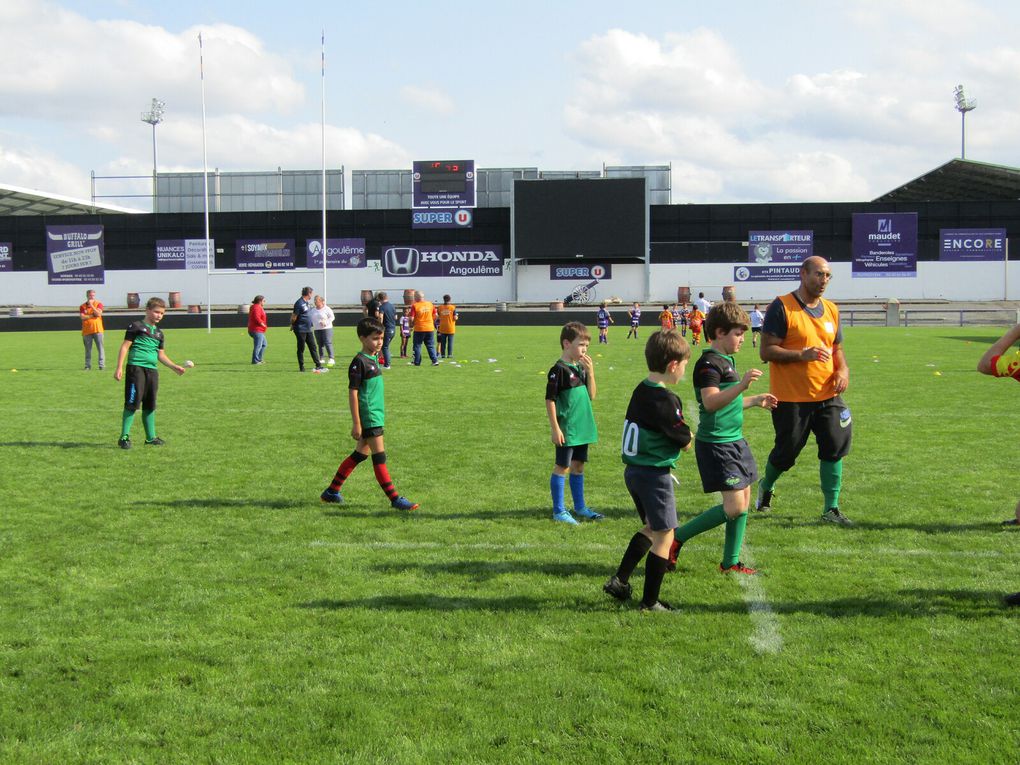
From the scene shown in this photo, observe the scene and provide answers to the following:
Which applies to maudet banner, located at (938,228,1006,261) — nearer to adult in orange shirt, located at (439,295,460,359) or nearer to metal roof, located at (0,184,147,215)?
adult in orange shirt, located at (439,295,460,359)

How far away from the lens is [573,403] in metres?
7.61

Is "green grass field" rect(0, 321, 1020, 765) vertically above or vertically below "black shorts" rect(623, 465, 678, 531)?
below

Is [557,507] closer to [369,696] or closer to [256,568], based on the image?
[256,568]

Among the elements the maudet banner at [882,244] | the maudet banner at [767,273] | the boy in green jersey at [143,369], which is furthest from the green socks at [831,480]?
the maudet banner at [882,244]

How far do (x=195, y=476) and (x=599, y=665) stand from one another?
6.04 m

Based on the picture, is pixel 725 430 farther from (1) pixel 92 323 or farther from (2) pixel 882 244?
(2) pixel 882 244

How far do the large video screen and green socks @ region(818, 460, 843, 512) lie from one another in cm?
5542

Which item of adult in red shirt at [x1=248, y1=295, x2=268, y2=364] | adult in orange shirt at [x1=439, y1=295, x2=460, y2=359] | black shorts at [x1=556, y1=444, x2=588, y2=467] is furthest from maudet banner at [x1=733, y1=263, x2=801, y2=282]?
black shorts at [x1=556, y1=444, x2=588, y2=467]

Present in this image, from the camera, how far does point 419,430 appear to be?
41.6 feet

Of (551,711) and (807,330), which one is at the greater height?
(807,330)

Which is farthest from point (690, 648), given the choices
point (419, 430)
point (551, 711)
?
point (419, 430)

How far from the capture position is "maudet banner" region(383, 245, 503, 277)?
65188 mm

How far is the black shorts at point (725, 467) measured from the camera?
19.2 feet

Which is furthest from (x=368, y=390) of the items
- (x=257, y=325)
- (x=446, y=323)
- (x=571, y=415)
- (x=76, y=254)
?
(x=76, y=254)
